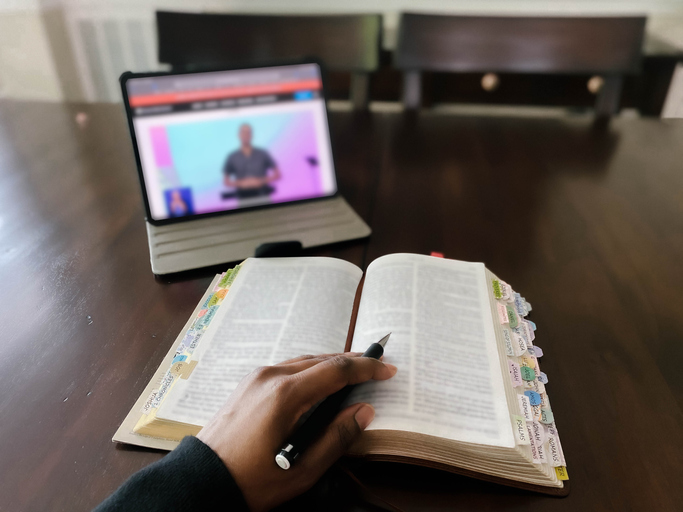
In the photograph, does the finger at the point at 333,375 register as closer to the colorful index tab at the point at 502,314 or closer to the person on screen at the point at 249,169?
the colorful index tab at the point at 502,314

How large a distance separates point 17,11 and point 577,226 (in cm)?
237

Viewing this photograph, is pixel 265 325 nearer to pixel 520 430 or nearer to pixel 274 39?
pixel 520 430

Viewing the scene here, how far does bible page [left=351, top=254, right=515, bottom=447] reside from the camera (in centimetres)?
46

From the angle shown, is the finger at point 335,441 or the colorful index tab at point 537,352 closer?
the finger at point 335,441

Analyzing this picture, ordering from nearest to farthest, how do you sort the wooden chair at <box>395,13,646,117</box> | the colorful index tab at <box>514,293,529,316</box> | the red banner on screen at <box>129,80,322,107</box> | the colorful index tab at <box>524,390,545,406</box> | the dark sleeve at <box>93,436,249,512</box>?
the dark sleeve at <box>93,436,249,512</box>
the colorful index tab at <box>524,390,545,406</box>
the colorful index tab at <box>514,293,529,316</box>
the red banner on screen at <box>129,80,322,107</box>
the wooden chair at <box>395,13,646,117</box>

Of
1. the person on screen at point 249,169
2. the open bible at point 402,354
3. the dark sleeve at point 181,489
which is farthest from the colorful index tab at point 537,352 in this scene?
the person on screen at point 249,169

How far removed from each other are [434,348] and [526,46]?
111 cm

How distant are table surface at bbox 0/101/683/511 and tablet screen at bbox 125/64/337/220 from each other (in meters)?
0.11

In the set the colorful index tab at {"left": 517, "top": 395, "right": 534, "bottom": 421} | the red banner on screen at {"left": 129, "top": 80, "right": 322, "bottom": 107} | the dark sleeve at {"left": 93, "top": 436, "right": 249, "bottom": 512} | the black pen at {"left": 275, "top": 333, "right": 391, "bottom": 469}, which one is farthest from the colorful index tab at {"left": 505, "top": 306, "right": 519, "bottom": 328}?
the red banner on screen at {"left": 129, "top": 80, "right": 322, "bottom": 107}

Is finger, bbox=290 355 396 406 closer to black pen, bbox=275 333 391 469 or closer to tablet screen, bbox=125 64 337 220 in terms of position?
black pen, bbox=275 333 391 469

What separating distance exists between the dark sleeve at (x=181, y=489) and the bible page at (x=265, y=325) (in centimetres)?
8

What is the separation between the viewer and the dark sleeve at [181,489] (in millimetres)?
394

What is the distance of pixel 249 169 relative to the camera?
2.74 feet

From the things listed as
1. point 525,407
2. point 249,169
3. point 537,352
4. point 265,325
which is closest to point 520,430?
point 525,407
